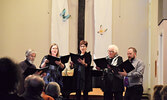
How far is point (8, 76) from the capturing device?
1964mm

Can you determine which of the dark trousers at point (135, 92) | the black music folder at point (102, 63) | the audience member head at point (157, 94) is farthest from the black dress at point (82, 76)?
the audience member head at point (157, 94)

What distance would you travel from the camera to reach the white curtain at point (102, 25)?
9.20 meters

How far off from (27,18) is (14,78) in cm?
767

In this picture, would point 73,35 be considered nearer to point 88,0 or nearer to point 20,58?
point 88,0

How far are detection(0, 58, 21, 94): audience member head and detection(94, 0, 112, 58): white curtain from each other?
23.8 feet

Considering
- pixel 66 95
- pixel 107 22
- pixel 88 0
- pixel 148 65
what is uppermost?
pixel 88 0

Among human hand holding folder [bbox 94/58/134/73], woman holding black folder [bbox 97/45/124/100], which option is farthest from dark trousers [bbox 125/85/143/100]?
human hand holding folder [bbox 94/58/134/73]

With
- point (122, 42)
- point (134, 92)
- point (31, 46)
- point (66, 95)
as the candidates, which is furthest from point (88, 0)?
point (134, 92)

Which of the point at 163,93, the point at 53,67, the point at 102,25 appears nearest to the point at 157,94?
the point at 163,93

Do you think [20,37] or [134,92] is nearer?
[134,92]

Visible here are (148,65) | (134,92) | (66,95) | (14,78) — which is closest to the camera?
(14,78)

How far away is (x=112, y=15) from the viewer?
9320 mm

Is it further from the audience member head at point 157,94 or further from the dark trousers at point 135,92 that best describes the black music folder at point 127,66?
the audience member head at point 157,94

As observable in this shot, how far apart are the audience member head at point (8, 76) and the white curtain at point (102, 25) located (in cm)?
725
